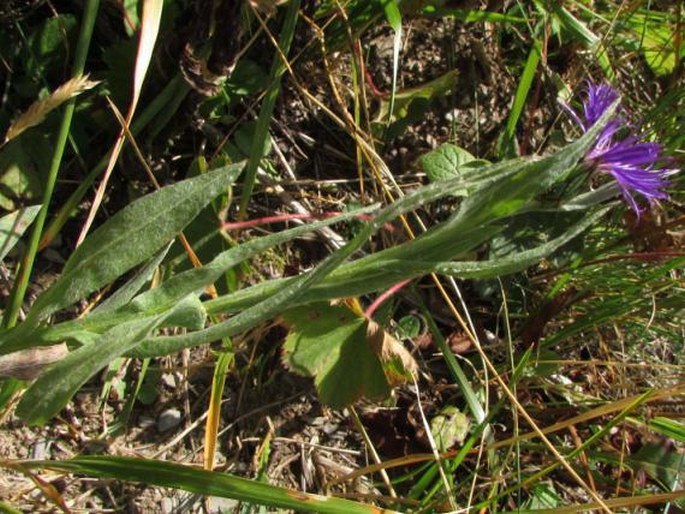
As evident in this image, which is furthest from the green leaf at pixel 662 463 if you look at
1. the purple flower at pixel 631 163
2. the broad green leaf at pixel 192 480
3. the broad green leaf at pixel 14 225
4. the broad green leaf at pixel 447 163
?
the broad green leaf at pixel 14 225

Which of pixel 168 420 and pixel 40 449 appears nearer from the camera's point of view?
pixel 40 449

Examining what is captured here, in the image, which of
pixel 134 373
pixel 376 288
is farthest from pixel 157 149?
pixel 376 288

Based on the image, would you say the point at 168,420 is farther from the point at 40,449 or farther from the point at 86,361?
the point at 86,361

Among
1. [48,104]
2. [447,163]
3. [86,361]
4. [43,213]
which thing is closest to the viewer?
[86,361]

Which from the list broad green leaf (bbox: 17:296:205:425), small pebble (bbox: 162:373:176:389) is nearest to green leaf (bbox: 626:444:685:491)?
small pebble (bbox: 162:373:176:389)

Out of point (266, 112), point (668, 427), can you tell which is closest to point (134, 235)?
point (266, 112)

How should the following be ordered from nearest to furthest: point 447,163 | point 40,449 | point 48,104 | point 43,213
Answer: point 48,104 < point 43,213 < point 40,449 < point 447,163

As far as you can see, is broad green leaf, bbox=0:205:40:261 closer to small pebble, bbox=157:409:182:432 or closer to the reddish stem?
small pebble, bbox=157:409:182:432
